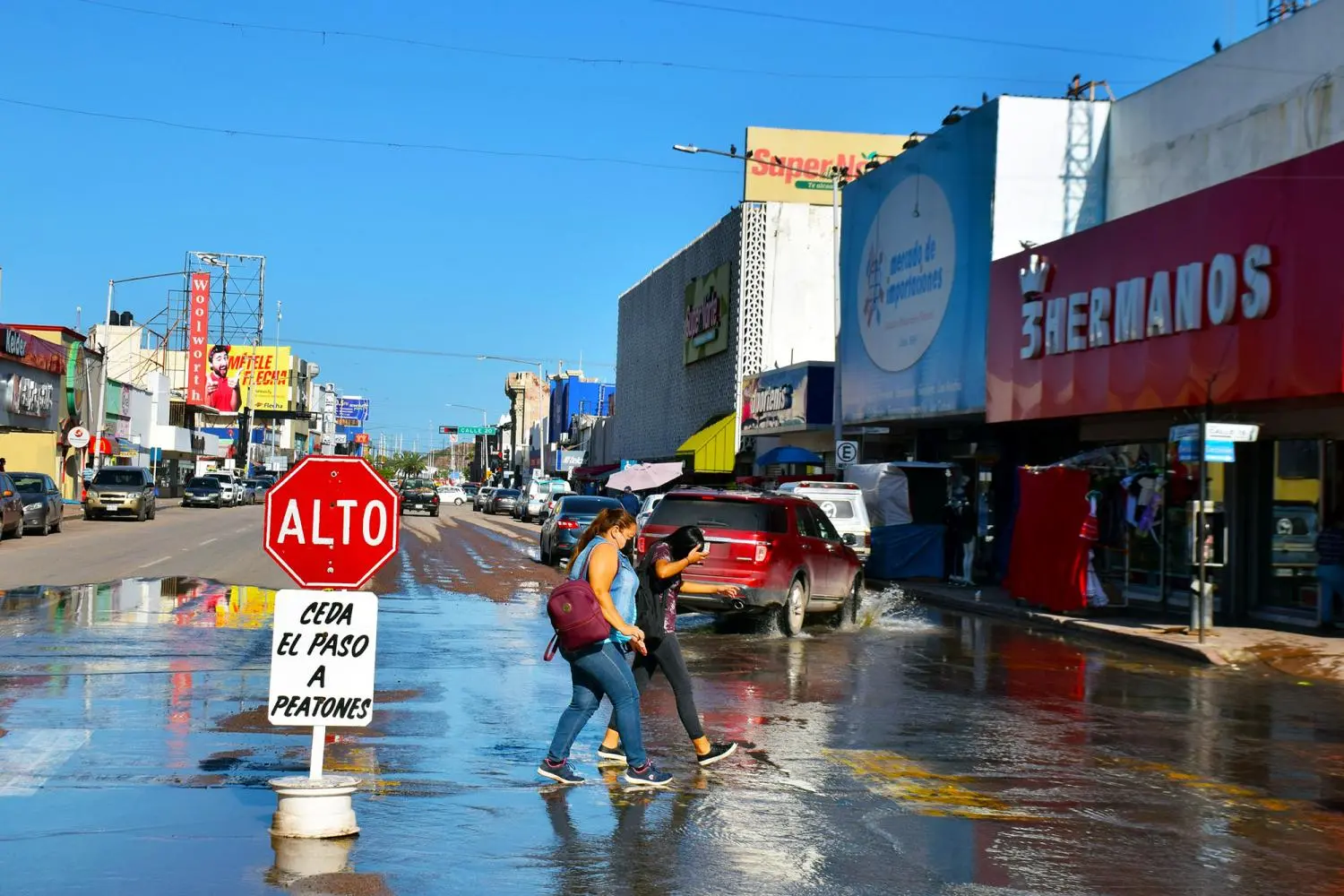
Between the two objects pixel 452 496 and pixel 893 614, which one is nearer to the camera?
pixel 893 614

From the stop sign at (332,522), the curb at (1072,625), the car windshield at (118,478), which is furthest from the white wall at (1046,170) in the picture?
the car windshield at (118,478)

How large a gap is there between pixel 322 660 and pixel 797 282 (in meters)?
47.9

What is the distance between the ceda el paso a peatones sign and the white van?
319cm

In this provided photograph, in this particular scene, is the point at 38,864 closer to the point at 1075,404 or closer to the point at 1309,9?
the point at 1075,404

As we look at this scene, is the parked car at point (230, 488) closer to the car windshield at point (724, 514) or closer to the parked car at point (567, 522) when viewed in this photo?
the parked car at point (567, 522)

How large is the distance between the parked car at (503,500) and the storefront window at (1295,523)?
56259mm

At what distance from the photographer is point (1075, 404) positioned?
2528 cm

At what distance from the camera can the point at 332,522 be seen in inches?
299

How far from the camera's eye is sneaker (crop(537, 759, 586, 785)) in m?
8.74

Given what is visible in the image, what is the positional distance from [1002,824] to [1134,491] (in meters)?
15.2

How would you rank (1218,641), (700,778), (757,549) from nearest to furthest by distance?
(700,778), (757,549), (1218,641)

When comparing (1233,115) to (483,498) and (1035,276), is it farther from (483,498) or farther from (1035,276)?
(483,498)

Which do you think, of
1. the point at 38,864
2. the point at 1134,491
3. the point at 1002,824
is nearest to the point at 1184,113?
the point at 1134,491

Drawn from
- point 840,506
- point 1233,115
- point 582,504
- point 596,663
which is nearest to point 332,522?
point 596,663
